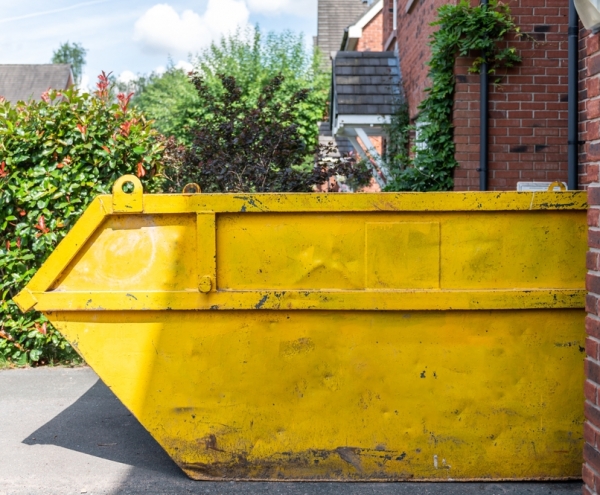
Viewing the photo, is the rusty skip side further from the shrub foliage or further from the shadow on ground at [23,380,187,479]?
the shrub foliage

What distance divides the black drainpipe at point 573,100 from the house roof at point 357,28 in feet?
43.1

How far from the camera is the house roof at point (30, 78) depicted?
→ 149 ft

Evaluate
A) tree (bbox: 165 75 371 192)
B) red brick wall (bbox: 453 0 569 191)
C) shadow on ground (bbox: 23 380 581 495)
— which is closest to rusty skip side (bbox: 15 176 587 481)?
shadow on ground (bbox: 23 380 581 495)

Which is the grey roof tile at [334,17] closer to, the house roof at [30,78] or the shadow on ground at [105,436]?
the house roof at [30,78]

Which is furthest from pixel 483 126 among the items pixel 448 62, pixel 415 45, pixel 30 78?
pixel 30 78

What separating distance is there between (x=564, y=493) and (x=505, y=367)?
2.26ft

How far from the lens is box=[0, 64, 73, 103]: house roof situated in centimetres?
4531

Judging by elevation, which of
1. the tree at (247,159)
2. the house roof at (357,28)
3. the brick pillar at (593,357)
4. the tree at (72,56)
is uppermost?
the tree at (72,56)

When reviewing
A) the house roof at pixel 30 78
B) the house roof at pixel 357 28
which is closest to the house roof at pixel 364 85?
the house roof at pixel 357 28

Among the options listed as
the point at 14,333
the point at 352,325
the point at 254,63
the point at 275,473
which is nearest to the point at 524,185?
the point at 352,325

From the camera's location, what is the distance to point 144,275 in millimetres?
3729

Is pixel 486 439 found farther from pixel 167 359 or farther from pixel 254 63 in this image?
pixel 254 63

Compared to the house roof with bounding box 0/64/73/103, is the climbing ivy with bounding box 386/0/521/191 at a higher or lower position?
lower

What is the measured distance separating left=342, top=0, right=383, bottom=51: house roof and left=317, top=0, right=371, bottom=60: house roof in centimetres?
1315
